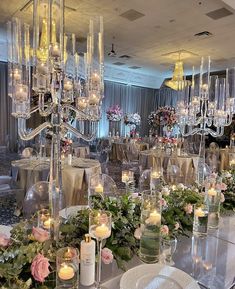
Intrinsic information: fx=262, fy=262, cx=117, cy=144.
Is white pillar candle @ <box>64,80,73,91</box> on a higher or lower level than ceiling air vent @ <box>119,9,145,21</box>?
lower

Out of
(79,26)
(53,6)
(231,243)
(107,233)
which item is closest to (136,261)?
(107,233)

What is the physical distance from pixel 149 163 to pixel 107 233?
4663mm

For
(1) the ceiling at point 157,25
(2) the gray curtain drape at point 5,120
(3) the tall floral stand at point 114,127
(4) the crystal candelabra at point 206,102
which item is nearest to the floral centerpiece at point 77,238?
(4) the crystal candelabra at point 206,102

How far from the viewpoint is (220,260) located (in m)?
1.35

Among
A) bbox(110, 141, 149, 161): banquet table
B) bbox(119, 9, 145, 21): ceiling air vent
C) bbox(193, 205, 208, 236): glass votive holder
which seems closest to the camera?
bbox(193, 205, 208, 236): glass votive holder

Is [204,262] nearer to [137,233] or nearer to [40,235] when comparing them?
[137,233]

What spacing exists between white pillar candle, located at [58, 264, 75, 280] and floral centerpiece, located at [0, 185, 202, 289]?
5 cm

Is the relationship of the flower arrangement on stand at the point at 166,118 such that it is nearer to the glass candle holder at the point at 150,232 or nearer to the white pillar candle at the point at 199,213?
the white pillar candle at the point at 199,213

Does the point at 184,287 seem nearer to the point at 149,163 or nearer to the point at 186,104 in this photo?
the point at 186,104

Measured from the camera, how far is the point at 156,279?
1.08 m

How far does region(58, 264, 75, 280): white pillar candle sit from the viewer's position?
941mm

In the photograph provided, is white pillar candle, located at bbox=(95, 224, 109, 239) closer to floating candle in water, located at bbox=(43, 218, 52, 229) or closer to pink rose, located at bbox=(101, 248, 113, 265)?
pink rose, located at bbox=(101, 248, 113, 265)

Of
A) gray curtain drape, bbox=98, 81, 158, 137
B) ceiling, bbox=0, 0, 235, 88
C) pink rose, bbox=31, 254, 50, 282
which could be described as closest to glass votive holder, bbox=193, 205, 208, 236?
pink rose, bbox=31, 254, 50, 282

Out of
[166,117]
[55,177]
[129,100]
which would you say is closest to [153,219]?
[55,177]
